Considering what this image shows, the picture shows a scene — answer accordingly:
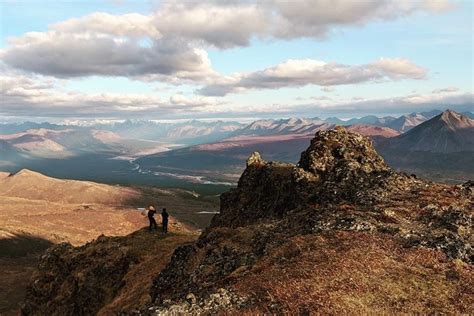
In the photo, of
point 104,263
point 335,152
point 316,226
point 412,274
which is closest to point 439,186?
point 335,152

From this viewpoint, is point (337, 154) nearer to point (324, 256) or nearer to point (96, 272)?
point (324, 256)

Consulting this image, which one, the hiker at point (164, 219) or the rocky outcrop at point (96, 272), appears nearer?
the rocky outcrop at point (96, 272)

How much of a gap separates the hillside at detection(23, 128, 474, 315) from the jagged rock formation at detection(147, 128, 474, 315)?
0.09 meters

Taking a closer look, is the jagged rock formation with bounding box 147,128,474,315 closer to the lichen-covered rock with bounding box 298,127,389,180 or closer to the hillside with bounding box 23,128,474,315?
the hillside with bounding box 23,128,474,315

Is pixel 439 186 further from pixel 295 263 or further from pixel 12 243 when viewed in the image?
pixel 12 243

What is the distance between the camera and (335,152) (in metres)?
56.6

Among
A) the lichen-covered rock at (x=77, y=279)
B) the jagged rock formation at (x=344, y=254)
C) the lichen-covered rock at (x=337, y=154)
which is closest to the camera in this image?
the jagged rock formation at (x=344, y=254)

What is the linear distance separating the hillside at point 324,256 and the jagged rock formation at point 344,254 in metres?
0.09

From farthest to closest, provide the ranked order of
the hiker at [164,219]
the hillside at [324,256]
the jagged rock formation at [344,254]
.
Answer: the hiker at [164,219] → the hillside at [324,256] → the jagged rock formation at [344,254]

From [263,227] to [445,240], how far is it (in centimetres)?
1505

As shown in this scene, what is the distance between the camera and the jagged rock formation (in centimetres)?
2130

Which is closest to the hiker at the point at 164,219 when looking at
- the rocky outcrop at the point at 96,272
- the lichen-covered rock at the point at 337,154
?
the rocky outcrop at the point at 96,272

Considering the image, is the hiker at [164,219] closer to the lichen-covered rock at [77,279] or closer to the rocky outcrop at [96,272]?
the rocky outcrop at [96,272]

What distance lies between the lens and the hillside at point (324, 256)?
21531 millimetres
